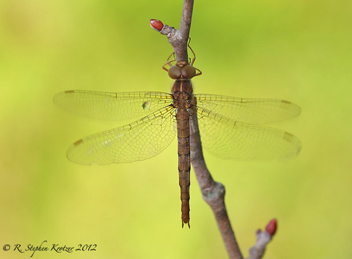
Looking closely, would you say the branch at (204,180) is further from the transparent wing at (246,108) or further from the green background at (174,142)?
the green background at (174,142)

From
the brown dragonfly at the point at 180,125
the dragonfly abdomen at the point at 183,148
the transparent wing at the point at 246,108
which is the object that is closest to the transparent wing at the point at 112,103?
the brown dragonfly at the point at 180,125

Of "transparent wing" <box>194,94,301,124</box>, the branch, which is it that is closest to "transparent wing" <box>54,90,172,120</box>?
"transparent wing" <box>194,94,301,124</box>

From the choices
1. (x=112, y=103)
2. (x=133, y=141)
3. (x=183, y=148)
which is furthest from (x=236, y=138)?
(x=112, y=103)

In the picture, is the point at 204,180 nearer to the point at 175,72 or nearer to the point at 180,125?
the point at 180,125

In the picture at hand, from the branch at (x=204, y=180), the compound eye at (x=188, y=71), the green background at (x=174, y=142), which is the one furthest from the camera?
the green background at (x=174, y=142)

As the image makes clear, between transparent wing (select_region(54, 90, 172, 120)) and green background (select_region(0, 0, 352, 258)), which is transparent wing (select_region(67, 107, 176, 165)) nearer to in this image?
transparent wing (select_region(54, 90, 172, 120))

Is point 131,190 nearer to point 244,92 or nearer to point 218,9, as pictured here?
point 244,92

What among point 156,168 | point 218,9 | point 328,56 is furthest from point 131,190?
point 328,56
